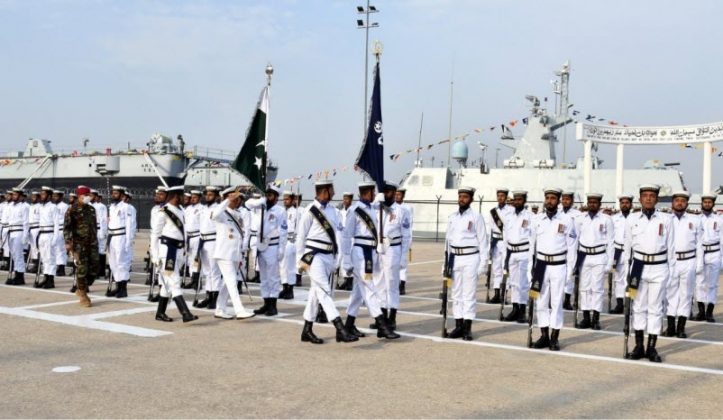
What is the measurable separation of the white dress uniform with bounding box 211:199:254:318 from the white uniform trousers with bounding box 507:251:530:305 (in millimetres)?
4187

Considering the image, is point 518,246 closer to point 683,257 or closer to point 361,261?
point 683,257

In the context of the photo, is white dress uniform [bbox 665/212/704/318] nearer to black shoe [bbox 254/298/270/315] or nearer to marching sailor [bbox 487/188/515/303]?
marching sailor [bbox 487/188/515/303]

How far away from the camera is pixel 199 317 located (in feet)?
30.2

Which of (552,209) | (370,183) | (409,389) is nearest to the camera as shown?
(409,389)

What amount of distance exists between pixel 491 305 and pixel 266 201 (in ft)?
14.8

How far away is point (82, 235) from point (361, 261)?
17.8 feet

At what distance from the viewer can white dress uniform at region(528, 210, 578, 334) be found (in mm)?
7371

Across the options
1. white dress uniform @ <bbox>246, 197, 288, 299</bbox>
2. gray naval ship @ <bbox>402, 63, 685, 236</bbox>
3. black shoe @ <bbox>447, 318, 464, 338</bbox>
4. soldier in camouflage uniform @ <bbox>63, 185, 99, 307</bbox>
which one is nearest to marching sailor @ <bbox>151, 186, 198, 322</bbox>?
white dress uniform @ <bbox>246, 197, 288, 299</bbox>

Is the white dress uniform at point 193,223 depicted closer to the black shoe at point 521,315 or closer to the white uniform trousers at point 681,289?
the black shoe at point 521,315

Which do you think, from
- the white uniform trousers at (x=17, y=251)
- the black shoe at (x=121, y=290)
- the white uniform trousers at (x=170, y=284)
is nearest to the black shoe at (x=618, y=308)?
the white uniform trousers at (x=170, y=284)

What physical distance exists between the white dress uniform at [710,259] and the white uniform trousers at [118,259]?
9.84 meters

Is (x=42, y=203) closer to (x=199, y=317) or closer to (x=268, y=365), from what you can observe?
(x=199, y=317)

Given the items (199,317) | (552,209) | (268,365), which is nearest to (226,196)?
(199,317)

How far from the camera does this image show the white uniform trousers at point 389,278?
8420 mm
